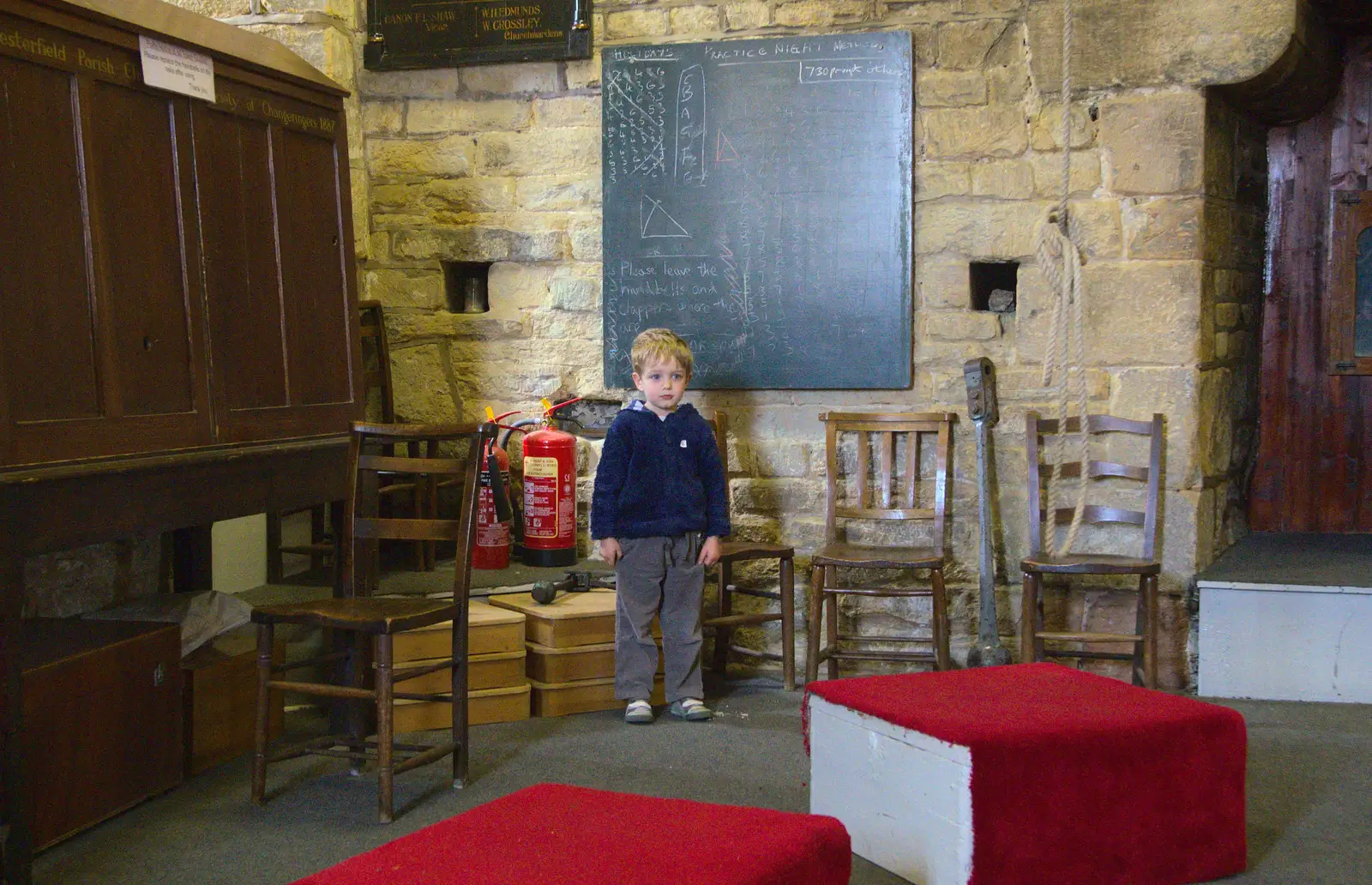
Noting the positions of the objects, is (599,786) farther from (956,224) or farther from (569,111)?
(569,111)

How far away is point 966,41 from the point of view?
14.5 feet

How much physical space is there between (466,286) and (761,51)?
136 cm

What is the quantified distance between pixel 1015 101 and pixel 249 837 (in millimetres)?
3194

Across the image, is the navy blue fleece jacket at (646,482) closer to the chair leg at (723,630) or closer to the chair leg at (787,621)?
the chair leg at (787,621)

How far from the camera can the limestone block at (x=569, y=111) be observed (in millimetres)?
4738

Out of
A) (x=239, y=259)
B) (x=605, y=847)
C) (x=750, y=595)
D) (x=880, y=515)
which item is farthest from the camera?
(x=750, y=595)

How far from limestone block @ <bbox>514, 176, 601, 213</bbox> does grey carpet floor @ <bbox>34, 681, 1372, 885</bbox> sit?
1.81 metres

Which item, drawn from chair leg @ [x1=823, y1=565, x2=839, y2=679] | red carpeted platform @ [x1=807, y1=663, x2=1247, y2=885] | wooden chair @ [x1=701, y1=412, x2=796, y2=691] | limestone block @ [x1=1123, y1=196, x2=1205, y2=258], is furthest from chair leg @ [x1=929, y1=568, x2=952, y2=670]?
red carpeted platform @ [x1=807, y1=663, x2=1247, y2=885]

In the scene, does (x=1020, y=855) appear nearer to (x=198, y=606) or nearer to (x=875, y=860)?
(x=875, y=860)

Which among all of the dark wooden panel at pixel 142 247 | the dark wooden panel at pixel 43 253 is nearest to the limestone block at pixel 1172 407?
the dark wooden panel at pixel 142 247

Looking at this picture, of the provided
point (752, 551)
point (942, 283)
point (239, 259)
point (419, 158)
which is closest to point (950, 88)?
point (942, 283)

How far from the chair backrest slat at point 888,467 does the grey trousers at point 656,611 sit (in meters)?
0.63

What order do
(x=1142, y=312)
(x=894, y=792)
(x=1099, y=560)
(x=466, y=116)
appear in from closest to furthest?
(x=894, y=792)
(x=1099, y=560)
(x=1142, y=312)
(x=466, y=116)

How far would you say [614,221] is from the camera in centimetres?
471
